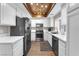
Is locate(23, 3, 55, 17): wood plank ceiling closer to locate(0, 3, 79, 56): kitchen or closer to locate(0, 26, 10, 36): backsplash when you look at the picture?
locate(0, 3, 79, 56): kitchen

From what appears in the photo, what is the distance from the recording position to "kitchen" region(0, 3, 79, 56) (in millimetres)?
1279

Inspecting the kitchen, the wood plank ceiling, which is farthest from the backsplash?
the wood plank ceiling

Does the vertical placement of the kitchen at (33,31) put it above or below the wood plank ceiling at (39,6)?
below

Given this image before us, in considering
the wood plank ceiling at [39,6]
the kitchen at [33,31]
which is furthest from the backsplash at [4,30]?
the wood plank ceiling at [39,6]

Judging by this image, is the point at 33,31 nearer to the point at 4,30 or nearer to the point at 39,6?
the point at 39,6

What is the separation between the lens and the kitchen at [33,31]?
1279 millimetres

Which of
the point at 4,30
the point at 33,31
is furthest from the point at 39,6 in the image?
the point at 33,31

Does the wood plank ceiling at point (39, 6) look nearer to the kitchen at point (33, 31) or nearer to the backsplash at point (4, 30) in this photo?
the kitchen at point (33, 31)

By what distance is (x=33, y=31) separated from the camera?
31.4ft

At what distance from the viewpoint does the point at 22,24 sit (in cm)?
434

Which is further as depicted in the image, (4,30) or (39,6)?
(39,6)

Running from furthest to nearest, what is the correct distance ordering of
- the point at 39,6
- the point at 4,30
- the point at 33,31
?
the point at 33,31, the point at 39,6, the point at 4,30

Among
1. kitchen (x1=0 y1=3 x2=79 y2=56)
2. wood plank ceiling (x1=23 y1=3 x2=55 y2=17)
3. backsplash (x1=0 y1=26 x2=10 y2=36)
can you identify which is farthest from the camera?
wood plank ceiling (x1=23 y1=3 x2=55 y2=17)

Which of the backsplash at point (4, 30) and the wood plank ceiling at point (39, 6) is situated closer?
the backsplash at point (4, 30)
